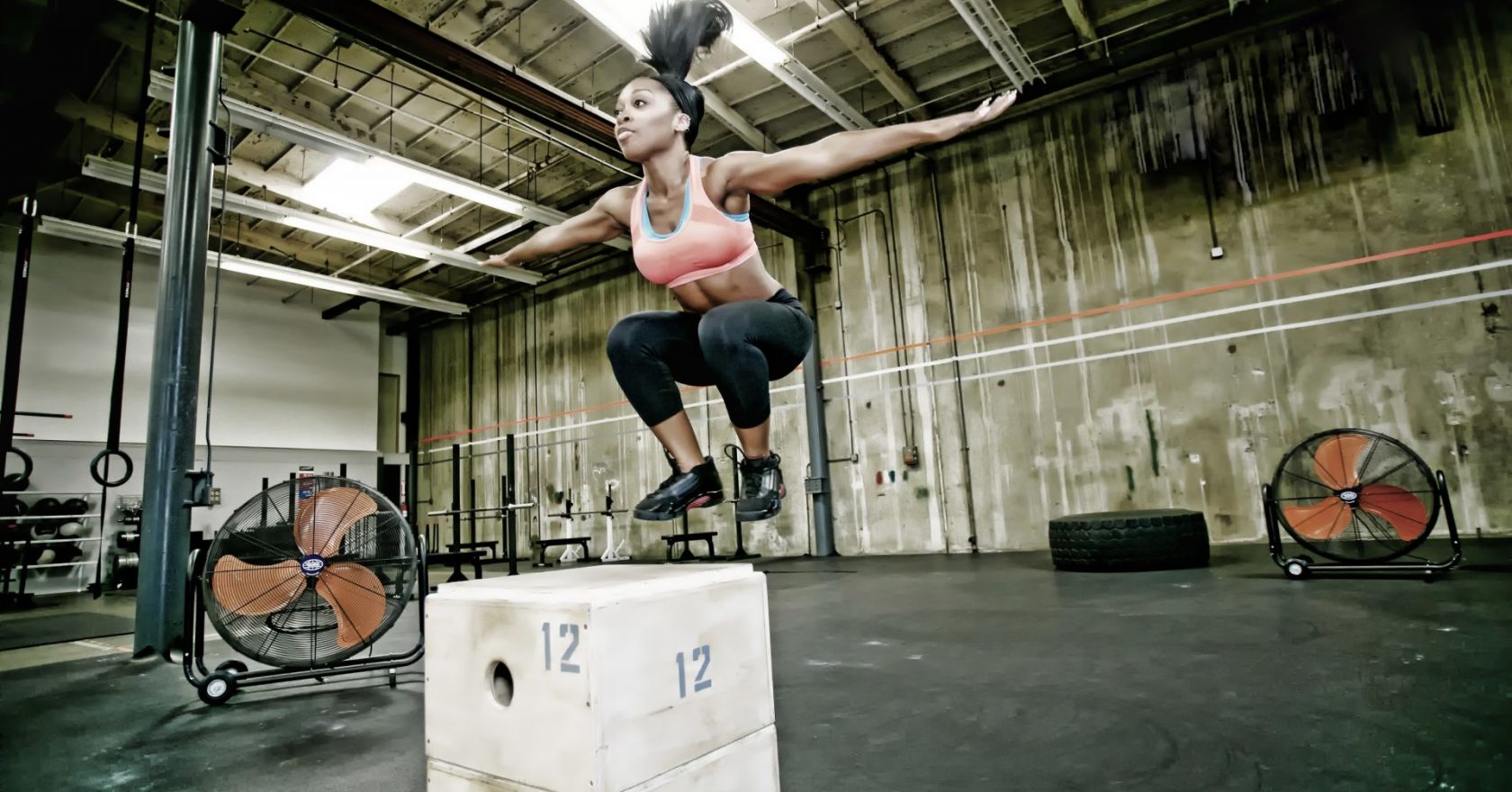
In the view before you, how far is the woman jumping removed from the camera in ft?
4.02

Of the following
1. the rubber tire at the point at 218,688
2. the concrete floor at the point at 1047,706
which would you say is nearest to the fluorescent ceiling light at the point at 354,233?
the concrete floor at the point at 1047,706

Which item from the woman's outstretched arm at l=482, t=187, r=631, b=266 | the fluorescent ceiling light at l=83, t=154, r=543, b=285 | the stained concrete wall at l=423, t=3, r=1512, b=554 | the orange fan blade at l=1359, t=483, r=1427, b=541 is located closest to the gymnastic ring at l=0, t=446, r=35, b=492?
the fluorescent ceiling light at l=83, t=154, r=543, b=285

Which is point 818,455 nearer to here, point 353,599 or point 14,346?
point 353,599

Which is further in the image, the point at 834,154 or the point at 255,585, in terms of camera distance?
the point at 255,585

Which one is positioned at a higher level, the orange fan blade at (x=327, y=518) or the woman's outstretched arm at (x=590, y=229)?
the woman's outstretched arm at (x=590, y=229)

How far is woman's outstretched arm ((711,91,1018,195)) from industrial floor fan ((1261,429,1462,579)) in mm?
3783

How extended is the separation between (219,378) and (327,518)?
10.5 metres

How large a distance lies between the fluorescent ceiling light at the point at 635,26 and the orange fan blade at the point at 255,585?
3.71 m

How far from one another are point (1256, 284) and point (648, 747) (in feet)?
23.5

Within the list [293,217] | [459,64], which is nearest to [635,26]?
[459,64]

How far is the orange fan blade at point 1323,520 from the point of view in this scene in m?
3.92

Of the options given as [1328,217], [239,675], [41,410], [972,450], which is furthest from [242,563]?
[41,410]

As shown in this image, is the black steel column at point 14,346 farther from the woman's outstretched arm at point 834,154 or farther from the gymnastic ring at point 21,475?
the woman's outstretched arm at point 834,154

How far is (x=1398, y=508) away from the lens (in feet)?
12.5
